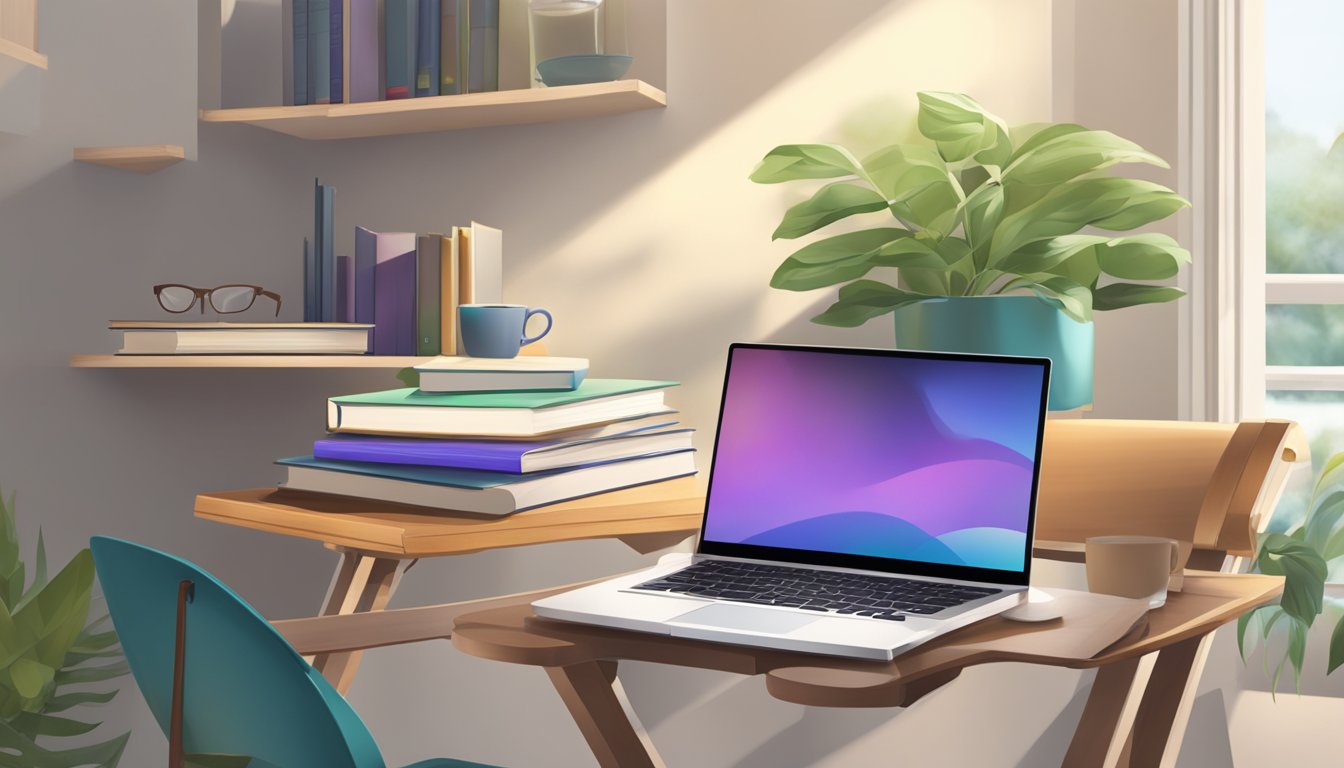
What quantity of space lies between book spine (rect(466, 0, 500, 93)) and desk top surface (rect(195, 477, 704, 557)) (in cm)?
95

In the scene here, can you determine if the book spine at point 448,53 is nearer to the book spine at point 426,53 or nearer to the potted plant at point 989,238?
the book spine at point 426,53

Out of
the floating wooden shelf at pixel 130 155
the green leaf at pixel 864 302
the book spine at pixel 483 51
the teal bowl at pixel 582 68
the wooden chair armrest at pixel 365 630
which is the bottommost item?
the wooden chair armrest at pixel 365 630

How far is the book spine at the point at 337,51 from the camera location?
2209mm

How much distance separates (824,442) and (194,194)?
156 cm

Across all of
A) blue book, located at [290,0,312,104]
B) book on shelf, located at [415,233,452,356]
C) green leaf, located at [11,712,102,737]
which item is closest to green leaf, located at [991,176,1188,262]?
book on shelf, located at [415,233,452,356]

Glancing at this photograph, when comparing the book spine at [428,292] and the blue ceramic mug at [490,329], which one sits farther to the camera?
the book spine at [428,292]

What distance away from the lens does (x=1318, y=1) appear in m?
2.01

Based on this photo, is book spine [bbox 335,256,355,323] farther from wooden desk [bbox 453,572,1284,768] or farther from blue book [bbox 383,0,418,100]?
wooden desk [bbox 453,572,1284,768]

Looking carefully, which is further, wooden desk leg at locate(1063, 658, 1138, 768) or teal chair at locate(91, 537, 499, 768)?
wooden desk leg at locate(1063, 658, 1138, 768)

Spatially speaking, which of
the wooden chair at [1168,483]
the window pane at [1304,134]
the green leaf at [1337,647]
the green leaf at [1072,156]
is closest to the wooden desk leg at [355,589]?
the wooden chair at [1168,483]

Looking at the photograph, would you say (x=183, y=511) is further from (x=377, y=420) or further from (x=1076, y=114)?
(x=1076, y=114)

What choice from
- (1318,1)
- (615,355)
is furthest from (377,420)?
(1318,1)

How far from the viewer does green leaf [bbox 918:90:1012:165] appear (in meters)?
1.77

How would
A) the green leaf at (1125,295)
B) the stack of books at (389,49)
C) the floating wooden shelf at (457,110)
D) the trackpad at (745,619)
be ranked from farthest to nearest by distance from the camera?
the stack of books at (389,49)
the floating wooden shelf at (457,110)
the green leaf at (1125,295)
the trackpad at (745,619)
